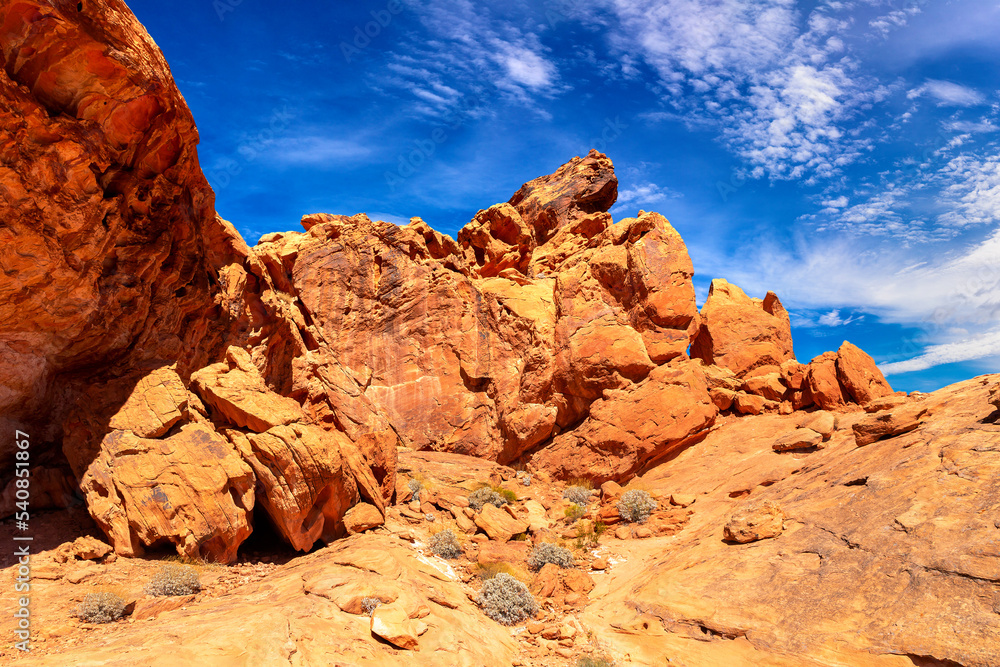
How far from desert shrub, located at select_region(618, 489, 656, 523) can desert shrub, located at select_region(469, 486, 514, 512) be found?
3577 millimetres

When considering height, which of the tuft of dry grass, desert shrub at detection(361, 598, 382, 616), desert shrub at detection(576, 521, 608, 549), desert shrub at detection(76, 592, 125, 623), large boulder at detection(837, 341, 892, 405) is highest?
large boulder at detection(837, 341, 892, 405)

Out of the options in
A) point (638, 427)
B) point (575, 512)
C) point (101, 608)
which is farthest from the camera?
point (638, 427)

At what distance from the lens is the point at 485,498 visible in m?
16.7

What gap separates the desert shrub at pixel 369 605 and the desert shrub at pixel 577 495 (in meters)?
10.5

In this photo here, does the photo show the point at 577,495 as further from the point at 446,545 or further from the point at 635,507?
the point at 446,545

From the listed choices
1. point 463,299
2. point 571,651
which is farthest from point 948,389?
point 463,299

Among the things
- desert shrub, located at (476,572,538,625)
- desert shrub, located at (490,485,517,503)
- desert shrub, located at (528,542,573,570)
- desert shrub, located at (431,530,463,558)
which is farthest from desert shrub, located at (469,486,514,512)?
desert shrub, located at (476,572,538,625)

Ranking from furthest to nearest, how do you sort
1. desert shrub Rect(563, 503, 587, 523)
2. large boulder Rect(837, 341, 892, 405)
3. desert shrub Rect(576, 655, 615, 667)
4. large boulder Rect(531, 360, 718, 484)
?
large boulder Rect(531, 360, 718, 484) < large boulder Rect(837, 341, 892, 405) < desert shrub Rect(563, 503, 587, 523) < desert shrub Rect(576, 655, 615, 667)

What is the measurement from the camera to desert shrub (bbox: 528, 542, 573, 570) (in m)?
12.9

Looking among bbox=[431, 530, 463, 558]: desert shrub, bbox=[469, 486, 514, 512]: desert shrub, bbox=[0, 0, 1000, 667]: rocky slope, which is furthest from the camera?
bbox=[469, 486, 514, 512]: desert shrub

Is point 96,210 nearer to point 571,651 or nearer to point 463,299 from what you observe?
point 571,651

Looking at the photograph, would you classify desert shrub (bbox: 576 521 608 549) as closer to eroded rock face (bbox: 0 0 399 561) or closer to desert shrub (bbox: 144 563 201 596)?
eroded rock face (bbox: 0 0 399 561)

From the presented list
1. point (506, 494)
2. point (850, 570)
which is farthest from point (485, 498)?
point (850, 570)

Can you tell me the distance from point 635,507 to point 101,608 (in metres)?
12.7
